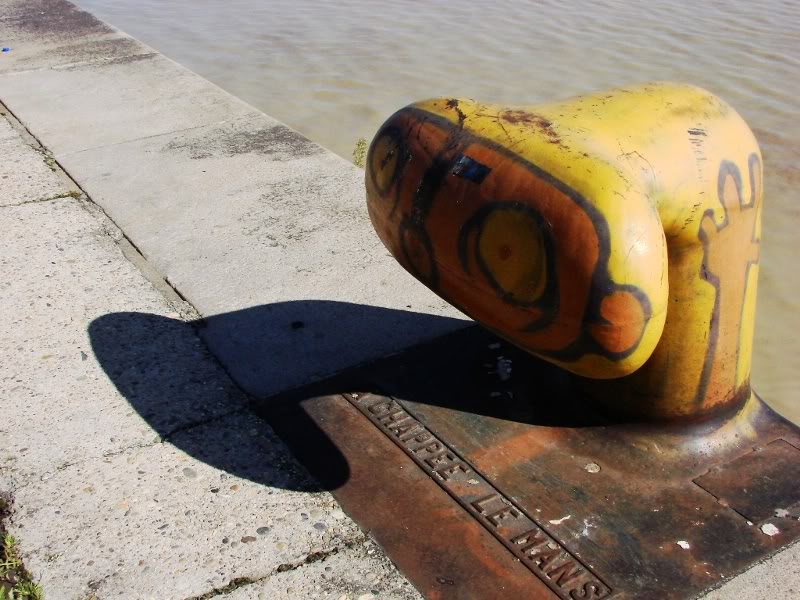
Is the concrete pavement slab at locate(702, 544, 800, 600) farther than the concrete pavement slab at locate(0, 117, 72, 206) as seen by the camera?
No

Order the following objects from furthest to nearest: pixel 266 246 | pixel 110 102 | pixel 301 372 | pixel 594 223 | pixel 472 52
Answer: pixel 472 52 < pixel 110 102 < pixel 266 246 < pixel 301 372 < pixel 594 223

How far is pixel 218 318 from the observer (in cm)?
321

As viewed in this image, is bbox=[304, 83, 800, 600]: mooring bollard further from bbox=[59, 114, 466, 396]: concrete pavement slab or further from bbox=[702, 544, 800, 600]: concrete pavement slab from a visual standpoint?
bbox=[59, 114, 466, 396]: concrete pavement slab

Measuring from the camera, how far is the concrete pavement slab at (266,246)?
3068 mm

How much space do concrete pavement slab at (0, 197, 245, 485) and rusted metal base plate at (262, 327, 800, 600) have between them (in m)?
0.32

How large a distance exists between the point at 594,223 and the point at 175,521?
121cm

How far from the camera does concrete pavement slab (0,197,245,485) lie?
2.60m

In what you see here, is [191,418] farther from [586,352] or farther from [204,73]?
[204,73]

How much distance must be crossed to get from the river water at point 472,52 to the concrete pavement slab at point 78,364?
2.71m

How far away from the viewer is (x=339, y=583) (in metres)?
2.13

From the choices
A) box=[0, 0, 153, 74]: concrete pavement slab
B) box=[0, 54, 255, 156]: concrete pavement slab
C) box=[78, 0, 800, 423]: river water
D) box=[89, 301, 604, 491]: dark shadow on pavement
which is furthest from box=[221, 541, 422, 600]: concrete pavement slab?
box=[0, 0, 153, 74]: concrete pavement slab

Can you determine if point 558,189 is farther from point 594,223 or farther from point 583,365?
point 583,365

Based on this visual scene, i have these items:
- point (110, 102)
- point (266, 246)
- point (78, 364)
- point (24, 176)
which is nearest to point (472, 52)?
point (110, 102)

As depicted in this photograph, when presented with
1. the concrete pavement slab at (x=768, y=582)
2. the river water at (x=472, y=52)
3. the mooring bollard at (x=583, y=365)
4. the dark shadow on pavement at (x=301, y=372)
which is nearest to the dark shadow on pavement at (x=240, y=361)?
the dark shadow on pavement at (x=301, y=372)
